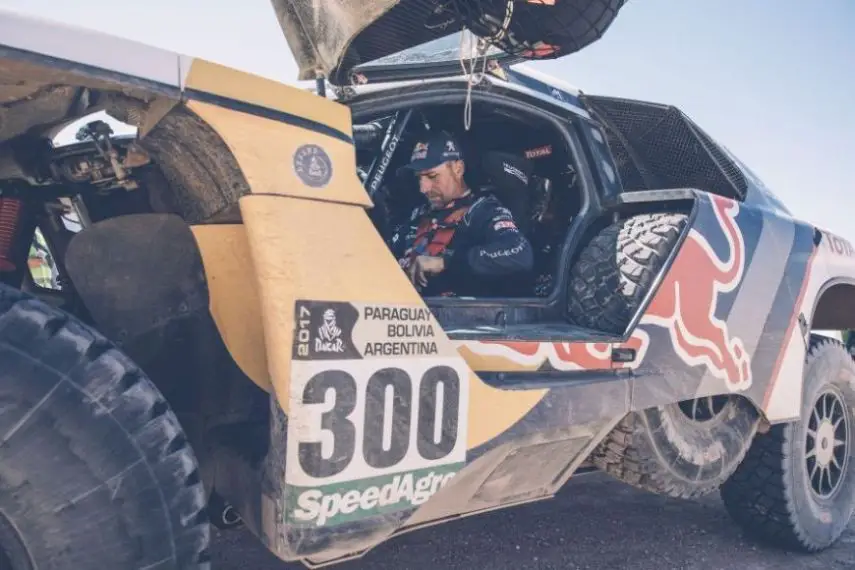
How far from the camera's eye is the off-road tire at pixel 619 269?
2.36 m

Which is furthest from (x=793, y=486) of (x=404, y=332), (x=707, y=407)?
(x=404, y=332)

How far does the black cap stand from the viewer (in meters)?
2.82

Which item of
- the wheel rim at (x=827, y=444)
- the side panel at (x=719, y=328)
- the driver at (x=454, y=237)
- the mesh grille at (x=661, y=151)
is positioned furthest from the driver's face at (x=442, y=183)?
the wheel rim at (x=827, y=444)

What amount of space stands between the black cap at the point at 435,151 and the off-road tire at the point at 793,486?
6.02 ft

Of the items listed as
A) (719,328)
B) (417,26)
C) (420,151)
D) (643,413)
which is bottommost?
(643,413)

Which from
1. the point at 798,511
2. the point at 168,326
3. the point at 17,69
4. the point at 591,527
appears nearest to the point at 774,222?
the point at 798,511

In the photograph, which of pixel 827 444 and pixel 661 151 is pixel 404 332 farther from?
pixel 827 444

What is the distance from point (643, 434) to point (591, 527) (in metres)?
1.06

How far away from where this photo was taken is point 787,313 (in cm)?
273

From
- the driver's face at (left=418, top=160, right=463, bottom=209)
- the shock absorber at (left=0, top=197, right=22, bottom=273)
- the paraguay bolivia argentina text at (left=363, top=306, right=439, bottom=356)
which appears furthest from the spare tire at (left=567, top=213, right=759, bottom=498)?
the shock absorber at (left=0, top=197, right=22, bottom=273)

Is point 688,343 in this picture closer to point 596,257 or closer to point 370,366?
point 596,257

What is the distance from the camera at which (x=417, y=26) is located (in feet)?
7.03

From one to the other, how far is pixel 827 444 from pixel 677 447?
4.32 ft

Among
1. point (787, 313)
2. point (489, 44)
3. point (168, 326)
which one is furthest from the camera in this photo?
point (787, 313)
